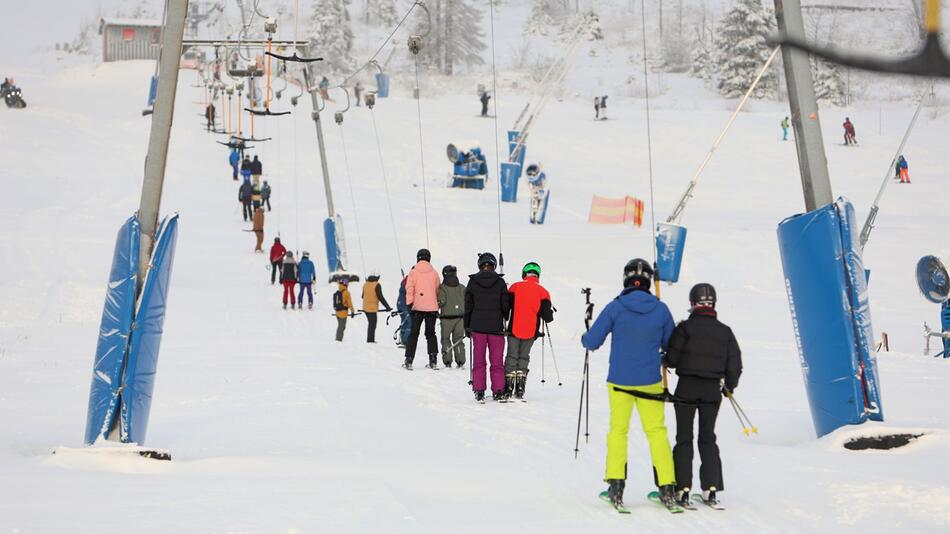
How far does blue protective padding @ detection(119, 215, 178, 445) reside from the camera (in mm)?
10000

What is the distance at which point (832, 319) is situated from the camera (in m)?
10.6

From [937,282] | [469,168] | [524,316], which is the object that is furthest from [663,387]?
[469,168]

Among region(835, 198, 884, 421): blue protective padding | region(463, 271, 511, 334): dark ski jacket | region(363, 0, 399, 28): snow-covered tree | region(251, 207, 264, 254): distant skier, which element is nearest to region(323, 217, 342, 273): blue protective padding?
region(251, 207, 264, 254): distant skier

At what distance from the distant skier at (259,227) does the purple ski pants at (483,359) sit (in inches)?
822

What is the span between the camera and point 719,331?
27.4ft

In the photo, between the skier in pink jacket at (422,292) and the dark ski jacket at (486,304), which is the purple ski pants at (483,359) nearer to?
the dark ski jacket at (486,304)

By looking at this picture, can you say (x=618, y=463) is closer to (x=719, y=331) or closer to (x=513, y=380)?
(x=719, y=331)

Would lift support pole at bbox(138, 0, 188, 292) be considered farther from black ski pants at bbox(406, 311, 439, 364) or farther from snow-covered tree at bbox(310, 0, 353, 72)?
snow-covered tree at bbox(310, 0, 353, 72)

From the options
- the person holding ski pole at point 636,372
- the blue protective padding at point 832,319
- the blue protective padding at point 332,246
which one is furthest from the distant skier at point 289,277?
the person holding ski pole at point 636,372

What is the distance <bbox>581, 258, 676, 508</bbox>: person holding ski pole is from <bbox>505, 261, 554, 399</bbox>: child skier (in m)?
4.84

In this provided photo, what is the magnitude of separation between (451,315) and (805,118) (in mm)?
6775

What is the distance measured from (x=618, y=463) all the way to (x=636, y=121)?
58228mm

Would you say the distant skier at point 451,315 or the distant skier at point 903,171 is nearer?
the distant skier at point 451,315

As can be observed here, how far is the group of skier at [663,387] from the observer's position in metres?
8.23
